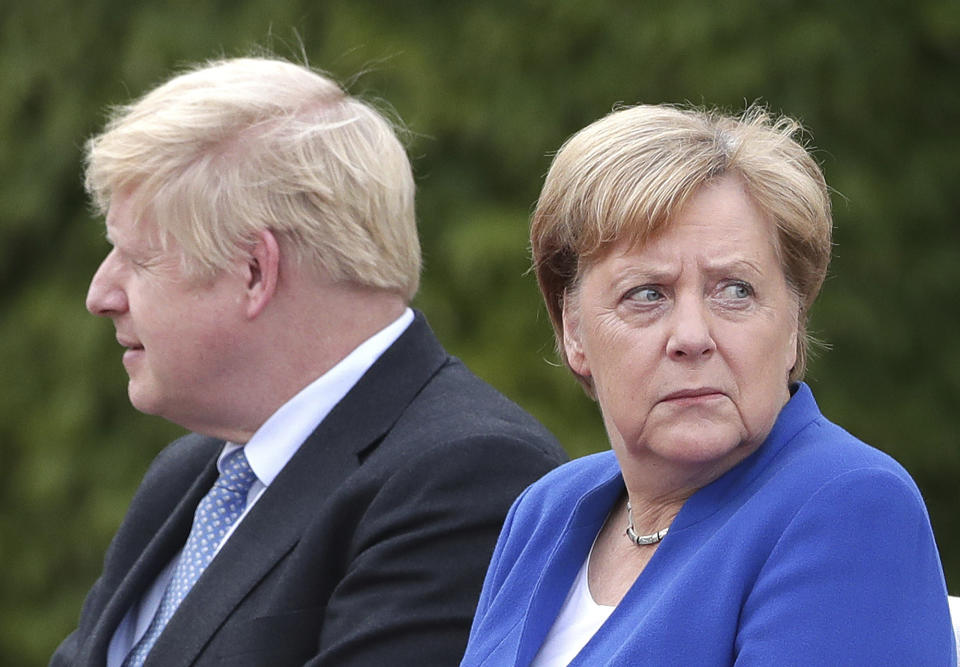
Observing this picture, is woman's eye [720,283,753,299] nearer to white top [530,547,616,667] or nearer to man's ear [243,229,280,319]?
white top [530,547,616,667]

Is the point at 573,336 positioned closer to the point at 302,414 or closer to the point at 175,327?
the point at 302,414

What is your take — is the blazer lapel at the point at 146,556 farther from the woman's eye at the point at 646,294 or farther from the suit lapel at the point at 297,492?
the woman's eye at the point at 646,294

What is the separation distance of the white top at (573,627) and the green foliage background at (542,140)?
2.63 meters

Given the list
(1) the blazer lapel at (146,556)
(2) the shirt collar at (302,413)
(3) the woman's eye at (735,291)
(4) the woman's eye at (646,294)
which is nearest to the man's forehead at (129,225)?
(2) the shirt collar at (302,413)

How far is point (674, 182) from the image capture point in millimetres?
1962

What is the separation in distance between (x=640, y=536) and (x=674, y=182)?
0.54m

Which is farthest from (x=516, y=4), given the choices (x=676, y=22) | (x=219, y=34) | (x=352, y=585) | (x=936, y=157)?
(x=352, y=585)

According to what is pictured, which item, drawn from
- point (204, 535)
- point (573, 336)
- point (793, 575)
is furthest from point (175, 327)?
point (793, 575)

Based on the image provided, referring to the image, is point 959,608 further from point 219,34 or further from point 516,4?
point 219,34

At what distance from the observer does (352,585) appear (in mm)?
2537

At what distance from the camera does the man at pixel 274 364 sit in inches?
103

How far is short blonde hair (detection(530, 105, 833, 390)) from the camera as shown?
6.50 feet

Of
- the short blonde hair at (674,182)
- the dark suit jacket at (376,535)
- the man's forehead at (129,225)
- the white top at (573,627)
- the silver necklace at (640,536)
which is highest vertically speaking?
the short blonde hair at (674,182)

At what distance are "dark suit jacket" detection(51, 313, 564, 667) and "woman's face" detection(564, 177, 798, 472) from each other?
62 cm
